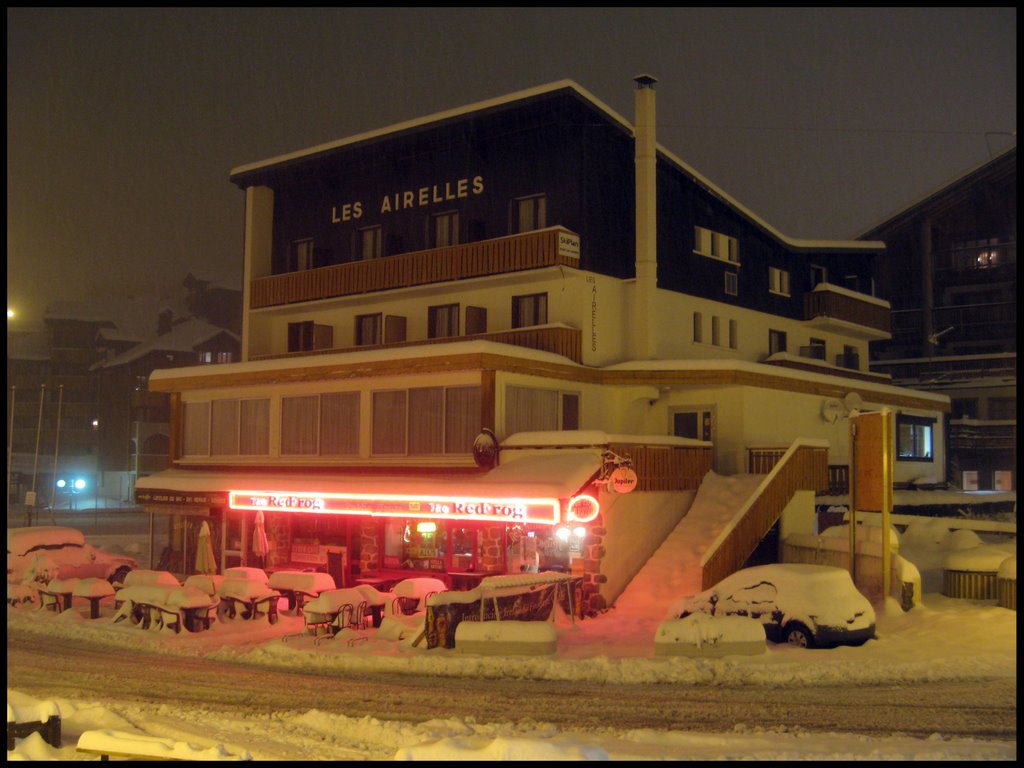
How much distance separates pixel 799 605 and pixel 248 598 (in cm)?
1166

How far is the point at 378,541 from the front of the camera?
27.8 m

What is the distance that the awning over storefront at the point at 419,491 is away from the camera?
22.5 metres

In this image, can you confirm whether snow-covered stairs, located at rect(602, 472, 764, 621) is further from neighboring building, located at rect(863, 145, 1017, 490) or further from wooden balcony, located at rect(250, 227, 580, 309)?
neighboring building, located at rect(863, 145, 1017, 490)

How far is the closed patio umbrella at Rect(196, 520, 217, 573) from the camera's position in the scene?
95.1 ft

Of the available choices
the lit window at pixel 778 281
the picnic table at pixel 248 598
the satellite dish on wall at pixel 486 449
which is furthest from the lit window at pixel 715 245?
the picnic table at pixel 248 598

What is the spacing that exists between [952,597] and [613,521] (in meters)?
7.64

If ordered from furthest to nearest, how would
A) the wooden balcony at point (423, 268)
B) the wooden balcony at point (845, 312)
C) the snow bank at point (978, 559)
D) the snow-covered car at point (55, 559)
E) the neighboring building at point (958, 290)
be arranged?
the neighboring building at point (958, 290) → the wooden balcony at point (845, 312) → the wooden balcony at point (423, 268) → the snow-covered car at point (55, 559) → the snow bank at point (978, 559)

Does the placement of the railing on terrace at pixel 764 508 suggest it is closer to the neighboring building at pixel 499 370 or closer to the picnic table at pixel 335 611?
the neighboring building at pixel 499 370

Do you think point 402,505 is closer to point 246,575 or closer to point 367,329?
point 246,575

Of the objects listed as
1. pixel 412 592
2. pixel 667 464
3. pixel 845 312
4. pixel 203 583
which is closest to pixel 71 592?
pixel 203 583

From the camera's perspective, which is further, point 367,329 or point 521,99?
point 367,329

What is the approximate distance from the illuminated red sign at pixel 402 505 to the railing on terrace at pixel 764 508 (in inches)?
146

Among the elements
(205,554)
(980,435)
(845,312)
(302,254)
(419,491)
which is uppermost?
(302,254)

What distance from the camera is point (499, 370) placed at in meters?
25.5
